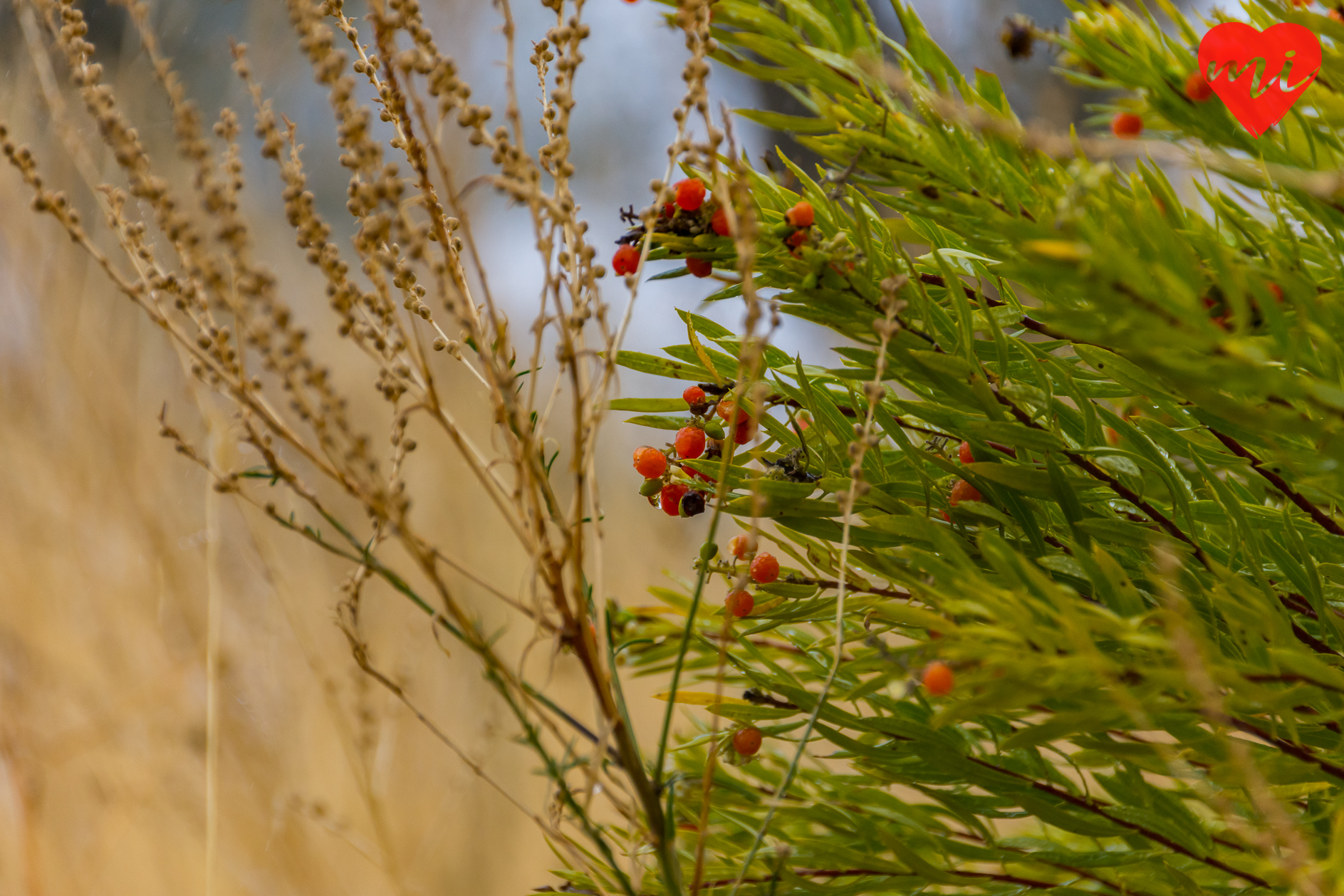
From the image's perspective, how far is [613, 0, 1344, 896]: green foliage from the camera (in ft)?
0.69

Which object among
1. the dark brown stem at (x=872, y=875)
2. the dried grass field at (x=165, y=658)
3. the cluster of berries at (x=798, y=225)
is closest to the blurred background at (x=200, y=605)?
the dried grass field at (x=165, y=658)

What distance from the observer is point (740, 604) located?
291mm

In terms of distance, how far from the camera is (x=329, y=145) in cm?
128

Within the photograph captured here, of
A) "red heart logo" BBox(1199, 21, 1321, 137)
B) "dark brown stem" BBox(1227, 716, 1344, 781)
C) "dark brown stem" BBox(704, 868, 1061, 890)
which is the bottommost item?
"dark brown stem" BBox(704, 868, 1061, 890)

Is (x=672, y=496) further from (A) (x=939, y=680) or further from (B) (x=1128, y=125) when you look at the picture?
(B) (x=1128, y=125)

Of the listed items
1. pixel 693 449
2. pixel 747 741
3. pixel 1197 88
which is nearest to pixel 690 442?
pixel 693 449

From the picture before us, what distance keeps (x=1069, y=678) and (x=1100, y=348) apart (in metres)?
0.13

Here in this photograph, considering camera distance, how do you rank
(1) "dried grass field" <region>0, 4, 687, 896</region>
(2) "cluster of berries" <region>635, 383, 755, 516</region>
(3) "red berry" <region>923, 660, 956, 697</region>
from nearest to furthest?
(3) "red berry" <region>923, 660, 956, 697</region> → (2) "cluster of berries" <region>635, 383, 755, 516</region> → (1) "dried grass field" <region>0, 4, 687, 896</region>

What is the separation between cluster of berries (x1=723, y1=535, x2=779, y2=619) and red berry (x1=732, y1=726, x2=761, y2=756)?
4cm

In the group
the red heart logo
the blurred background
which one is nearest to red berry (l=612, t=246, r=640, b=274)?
the red heart logo

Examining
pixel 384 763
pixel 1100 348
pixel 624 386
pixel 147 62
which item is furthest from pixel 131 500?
pixel 1100 348

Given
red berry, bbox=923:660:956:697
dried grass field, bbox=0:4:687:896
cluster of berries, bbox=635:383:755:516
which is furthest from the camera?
dried grass field, bbox=0:4:687:896

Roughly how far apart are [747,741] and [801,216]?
186mm

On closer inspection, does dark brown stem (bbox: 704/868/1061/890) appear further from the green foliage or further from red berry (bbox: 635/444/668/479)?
red berry (bbox: 635/444/668/479)
